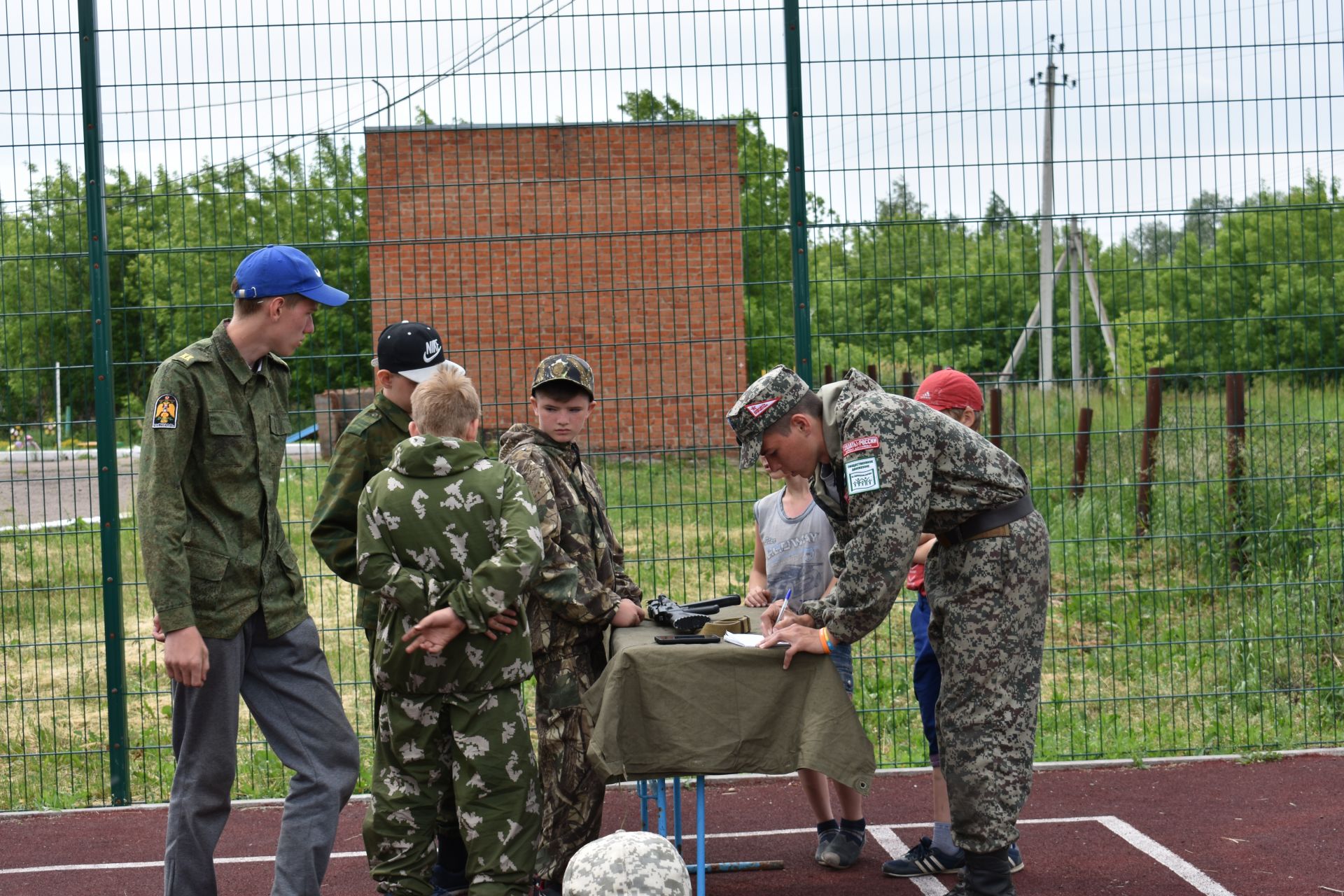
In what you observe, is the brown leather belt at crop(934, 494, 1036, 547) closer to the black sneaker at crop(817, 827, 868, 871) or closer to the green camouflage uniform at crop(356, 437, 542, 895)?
the green camouflage uniform at crop(356, 437, 542, 895)

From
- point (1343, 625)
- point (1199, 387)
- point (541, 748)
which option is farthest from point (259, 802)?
point (1343, 625)

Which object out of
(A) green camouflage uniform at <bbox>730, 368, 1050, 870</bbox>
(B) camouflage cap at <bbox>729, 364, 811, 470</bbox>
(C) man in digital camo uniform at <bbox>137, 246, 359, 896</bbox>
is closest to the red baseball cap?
Answer: (A) green camouflage uniform at <bbox>730, 368, 1050, 870</bbox>

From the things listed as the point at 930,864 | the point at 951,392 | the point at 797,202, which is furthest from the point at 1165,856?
the point at 797,202

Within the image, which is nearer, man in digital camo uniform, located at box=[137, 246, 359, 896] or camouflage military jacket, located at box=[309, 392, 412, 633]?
man in digital camo uniform, located at box=[137, 246, 359, 896]

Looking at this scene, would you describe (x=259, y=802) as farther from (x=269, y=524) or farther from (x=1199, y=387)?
(x=1199, y=387)

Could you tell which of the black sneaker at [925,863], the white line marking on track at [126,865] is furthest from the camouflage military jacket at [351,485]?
the black sneaker at [925,863]

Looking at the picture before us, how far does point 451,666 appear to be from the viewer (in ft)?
13.6

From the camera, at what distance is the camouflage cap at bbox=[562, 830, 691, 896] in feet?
9.12

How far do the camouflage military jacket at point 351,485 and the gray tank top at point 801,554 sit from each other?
1.54 meters

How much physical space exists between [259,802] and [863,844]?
2.95 meters

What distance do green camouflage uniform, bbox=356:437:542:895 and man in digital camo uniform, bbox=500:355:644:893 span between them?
1.14ft

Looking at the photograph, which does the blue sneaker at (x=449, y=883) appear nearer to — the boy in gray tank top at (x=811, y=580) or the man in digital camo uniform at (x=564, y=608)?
the man in digital camo uniform at (x=564, y=608)

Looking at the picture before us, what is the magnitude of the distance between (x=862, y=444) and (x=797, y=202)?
8.31ft

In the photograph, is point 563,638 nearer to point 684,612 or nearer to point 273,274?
point 684,612
